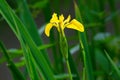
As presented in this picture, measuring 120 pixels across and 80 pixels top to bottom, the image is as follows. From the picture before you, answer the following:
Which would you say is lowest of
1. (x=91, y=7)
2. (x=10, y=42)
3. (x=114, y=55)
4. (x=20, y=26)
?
(x=10, y=42)

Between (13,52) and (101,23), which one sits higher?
(13,52)

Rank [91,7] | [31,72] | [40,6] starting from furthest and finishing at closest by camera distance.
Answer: [91,7] < [40,6] < [31,72]

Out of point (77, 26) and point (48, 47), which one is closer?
point (77, 26)

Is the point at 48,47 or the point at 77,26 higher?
the point at 77,26

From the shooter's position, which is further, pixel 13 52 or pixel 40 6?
pixel 40 6

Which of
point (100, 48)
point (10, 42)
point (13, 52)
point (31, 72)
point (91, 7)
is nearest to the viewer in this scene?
point (31, 72)

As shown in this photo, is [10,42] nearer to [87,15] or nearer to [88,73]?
[87,15]

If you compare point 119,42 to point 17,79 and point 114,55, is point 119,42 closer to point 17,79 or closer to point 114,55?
point 114,55

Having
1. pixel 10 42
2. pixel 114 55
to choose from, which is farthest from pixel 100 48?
pixel 10 42

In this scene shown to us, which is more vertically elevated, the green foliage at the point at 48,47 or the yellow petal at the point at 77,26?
the yellow petal at the point at 77,26

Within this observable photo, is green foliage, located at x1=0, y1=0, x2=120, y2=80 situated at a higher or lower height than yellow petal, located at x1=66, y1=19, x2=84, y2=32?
lower
